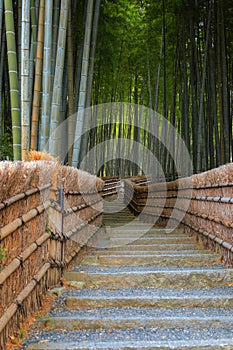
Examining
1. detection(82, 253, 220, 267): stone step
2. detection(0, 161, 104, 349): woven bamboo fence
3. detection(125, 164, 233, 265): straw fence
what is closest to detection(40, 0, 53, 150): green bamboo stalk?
detection(0, 161, 104, 349): woven bamboo fence

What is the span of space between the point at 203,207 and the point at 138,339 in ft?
7.38

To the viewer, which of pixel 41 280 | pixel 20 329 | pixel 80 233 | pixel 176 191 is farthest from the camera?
pixel 176 191

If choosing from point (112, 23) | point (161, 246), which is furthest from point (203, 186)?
point (112, 23)

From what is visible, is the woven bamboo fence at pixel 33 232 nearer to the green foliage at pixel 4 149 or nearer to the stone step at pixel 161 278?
the stone step at pixel 161 278

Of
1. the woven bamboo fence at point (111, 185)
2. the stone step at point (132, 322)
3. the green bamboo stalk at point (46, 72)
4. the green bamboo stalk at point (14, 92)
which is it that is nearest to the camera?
the stone step at point (132, 322)

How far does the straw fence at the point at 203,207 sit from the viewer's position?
3.38m

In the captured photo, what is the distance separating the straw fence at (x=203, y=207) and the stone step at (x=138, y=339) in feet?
3.83

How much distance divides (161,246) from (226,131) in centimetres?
242

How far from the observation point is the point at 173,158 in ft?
37.9

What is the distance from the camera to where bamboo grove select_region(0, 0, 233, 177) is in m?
4.22

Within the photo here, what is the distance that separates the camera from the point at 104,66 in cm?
1030

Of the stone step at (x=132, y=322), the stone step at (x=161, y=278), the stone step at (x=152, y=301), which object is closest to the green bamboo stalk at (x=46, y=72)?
the stone step at (x=161, y=278)

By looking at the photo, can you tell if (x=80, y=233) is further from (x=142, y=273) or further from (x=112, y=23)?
(x=112, y=23)

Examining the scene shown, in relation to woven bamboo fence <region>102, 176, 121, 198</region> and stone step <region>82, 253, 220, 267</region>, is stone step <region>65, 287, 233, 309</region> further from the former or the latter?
woven bamboo fence <region>102, 176, 121, 198</region>
